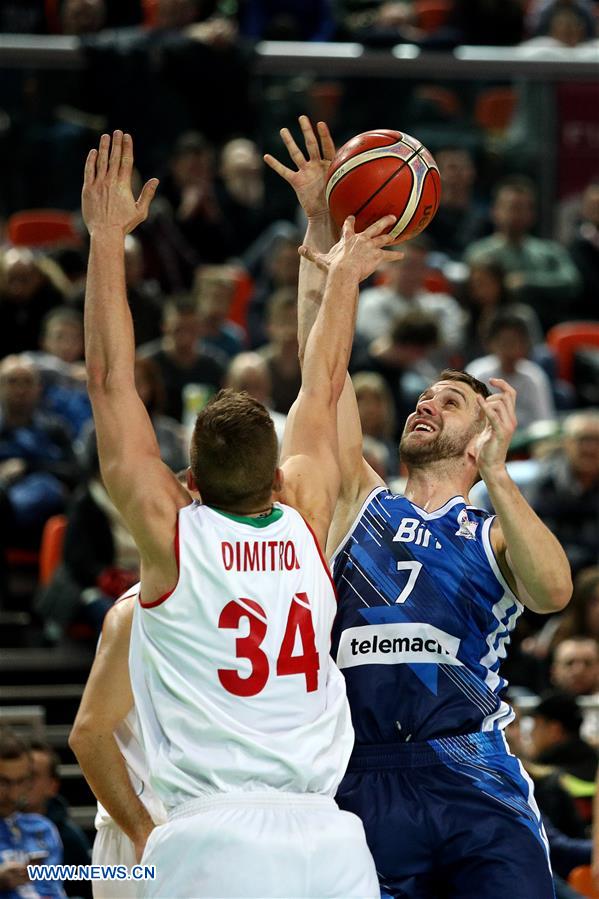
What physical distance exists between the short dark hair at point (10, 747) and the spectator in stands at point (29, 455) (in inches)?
113

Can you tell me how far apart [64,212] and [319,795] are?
9.77 meters

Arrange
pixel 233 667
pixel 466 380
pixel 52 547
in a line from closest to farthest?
1. pixel 233 667
2. pixel 466 380
3. pixel 52 547

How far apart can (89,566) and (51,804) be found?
199 cm

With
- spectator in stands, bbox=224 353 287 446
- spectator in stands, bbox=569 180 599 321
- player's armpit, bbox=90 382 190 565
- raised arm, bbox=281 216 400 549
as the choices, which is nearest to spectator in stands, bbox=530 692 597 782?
spectator in stands, bbox=224 353 287 446

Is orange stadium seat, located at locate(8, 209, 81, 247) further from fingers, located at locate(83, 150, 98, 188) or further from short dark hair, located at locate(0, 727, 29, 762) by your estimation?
fingers, located at locate(83, 150, 98, 188)

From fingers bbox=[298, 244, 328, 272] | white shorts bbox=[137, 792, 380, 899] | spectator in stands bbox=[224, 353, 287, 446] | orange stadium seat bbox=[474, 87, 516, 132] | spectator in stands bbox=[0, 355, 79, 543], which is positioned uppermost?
fingers bbox=[298, 244, 328, 272]

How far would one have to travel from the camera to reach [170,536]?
4461 millimetres

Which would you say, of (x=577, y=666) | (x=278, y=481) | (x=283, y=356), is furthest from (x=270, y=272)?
(x=278, y=481)

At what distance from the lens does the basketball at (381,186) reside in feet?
18.7

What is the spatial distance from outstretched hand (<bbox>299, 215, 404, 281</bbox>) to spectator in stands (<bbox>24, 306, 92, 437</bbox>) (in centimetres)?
623

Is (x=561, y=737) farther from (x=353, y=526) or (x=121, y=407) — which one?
(x=121, y=407)

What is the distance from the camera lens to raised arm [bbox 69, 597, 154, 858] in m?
5.31

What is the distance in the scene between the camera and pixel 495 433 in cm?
516

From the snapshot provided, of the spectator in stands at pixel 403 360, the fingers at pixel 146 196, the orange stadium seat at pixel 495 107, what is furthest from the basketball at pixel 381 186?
the orange stadium seat at pixel 495 107
